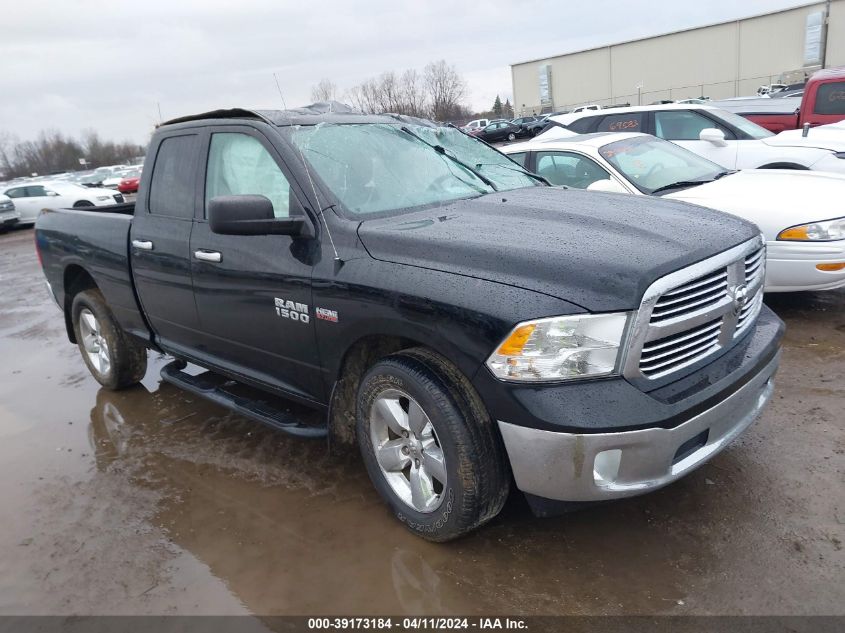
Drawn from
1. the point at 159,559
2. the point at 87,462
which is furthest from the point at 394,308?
the point at 87,462

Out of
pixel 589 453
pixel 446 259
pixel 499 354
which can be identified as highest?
pixel 446 259

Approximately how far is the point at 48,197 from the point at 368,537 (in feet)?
70.1

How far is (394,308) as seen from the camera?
8.73 feet

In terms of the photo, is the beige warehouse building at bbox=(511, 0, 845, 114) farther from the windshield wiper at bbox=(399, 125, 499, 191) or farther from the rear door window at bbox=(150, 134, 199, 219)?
the rear door window at bbox=(150, 134, 199, 219)

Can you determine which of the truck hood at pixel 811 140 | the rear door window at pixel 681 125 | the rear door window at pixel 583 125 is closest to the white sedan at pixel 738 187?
the rear door window at pixel 583 125

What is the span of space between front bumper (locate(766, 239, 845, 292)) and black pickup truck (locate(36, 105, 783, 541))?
1.84 metres

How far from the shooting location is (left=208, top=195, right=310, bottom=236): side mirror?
2936 mm

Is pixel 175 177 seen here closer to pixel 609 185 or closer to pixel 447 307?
pixel 447 307

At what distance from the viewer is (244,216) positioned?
2.95 metres

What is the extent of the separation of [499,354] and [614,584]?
105cm

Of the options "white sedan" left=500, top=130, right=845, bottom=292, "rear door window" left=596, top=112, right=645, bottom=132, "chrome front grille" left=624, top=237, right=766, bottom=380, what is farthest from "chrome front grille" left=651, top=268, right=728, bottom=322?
"rear door window" left=596, top=112, right=645, bottom=132

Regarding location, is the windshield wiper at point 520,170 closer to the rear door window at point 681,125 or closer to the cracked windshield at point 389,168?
the cracked windshield at point 389,168

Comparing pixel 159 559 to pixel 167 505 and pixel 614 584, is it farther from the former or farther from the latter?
pixel 614 584

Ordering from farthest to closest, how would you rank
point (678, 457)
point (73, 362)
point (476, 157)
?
point (73, 362) < point (476, 157) < point (678, 457)
